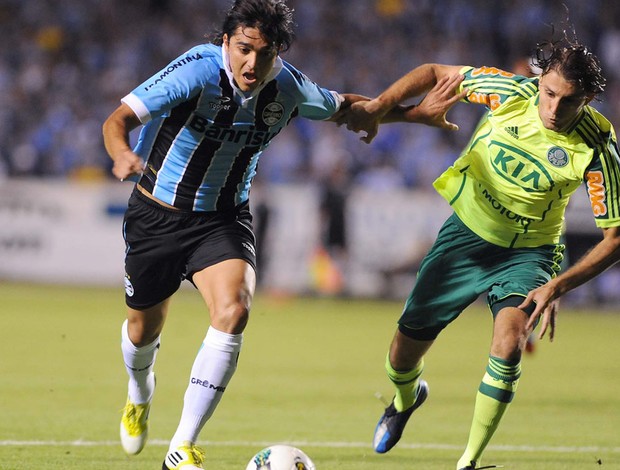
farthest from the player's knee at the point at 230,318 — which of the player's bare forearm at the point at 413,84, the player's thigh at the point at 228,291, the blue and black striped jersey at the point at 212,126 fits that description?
the player's bare forearm at the point at 413,84

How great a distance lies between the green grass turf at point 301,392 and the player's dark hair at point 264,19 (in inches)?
95.5

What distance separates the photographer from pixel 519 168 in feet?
21.1

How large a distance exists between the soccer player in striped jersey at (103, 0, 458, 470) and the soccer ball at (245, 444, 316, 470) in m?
0.37

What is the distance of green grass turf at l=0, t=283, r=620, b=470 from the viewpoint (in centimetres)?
695

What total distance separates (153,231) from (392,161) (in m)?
13.8

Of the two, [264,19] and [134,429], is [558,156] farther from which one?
[134,429]

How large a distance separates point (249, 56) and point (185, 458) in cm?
208

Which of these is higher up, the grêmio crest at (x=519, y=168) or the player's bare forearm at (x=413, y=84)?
the player's bare forearm at (x=413, y=84)

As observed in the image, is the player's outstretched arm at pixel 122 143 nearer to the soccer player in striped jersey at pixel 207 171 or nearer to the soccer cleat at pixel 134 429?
the soccer player in striped jersey at pixel 207 171

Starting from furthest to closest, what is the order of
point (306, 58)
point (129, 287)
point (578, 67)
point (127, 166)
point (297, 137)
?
point (306, 58) → point (297, 137) → point (129, 287) → point (578, 67) → point (127, 166)

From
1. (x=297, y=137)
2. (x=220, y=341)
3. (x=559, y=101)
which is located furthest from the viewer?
(x=297, y=137)

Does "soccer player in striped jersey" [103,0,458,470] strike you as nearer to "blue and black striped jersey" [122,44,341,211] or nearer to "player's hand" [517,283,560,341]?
"blue and black striped jersey" [122,44,341,211]

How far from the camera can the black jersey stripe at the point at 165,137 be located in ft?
19.8

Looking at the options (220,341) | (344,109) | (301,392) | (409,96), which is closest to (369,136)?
(344,109)
